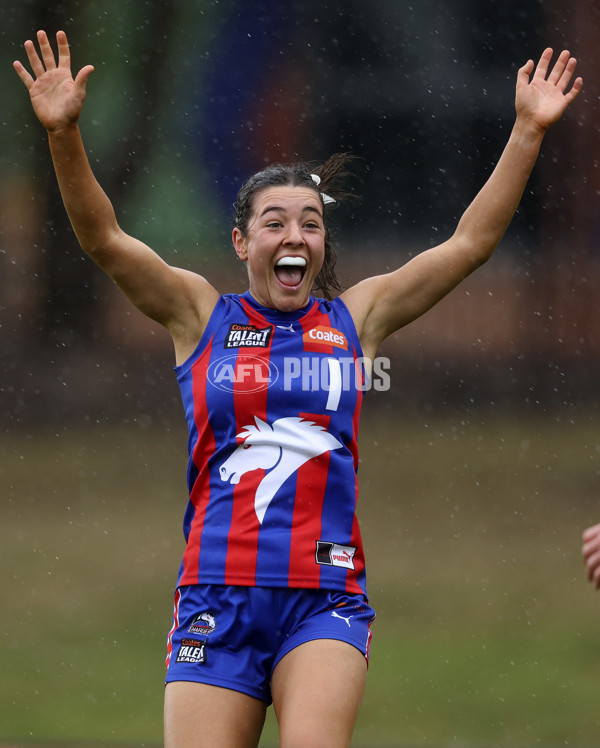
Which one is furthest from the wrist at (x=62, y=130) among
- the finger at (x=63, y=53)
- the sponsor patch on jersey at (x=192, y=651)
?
the sponsor patch on jersey at (x=192, y=651)

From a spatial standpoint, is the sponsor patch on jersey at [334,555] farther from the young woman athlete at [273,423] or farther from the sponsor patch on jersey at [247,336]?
the sponsor patch on jersey at [247,336]

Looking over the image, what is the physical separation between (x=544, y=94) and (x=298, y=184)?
0.69 m

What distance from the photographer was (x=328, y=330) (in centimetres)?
312

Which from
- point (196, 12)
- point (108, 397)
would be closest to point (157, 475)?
point (108, 397)

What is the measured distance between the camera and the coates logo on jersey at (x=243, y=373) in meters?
2.97

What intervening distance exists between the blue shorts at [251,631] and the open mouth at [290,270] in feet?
2.61

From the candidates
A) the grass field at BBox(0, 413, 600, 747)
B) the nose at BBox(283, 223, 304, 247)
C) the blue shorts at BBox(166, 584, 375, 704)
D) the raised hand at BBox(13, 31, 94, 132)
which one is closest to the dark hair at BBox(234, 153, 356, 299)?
the nose at BBox(283, 223, 304, 247)

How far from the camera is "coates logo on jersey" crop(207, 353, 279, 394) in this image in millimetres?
2973

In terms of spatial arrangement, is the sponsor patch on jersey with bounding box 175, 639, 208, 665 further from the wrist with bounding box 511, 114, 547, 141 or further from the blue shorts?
the wrist with bounding box 511, 114, 547, 141

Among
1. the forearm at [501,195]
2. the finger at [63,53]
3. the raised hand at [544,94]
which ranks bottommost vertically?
the forearm at [501,195]

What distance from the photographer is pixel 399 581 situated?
368 inches

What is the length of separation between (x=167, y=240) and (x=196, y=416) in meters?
11.5

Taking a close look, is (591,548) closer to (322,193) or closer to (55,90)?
(322,193)

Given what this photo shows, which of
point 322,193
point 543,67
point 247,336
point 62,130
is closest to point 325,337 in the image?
point 247,336
